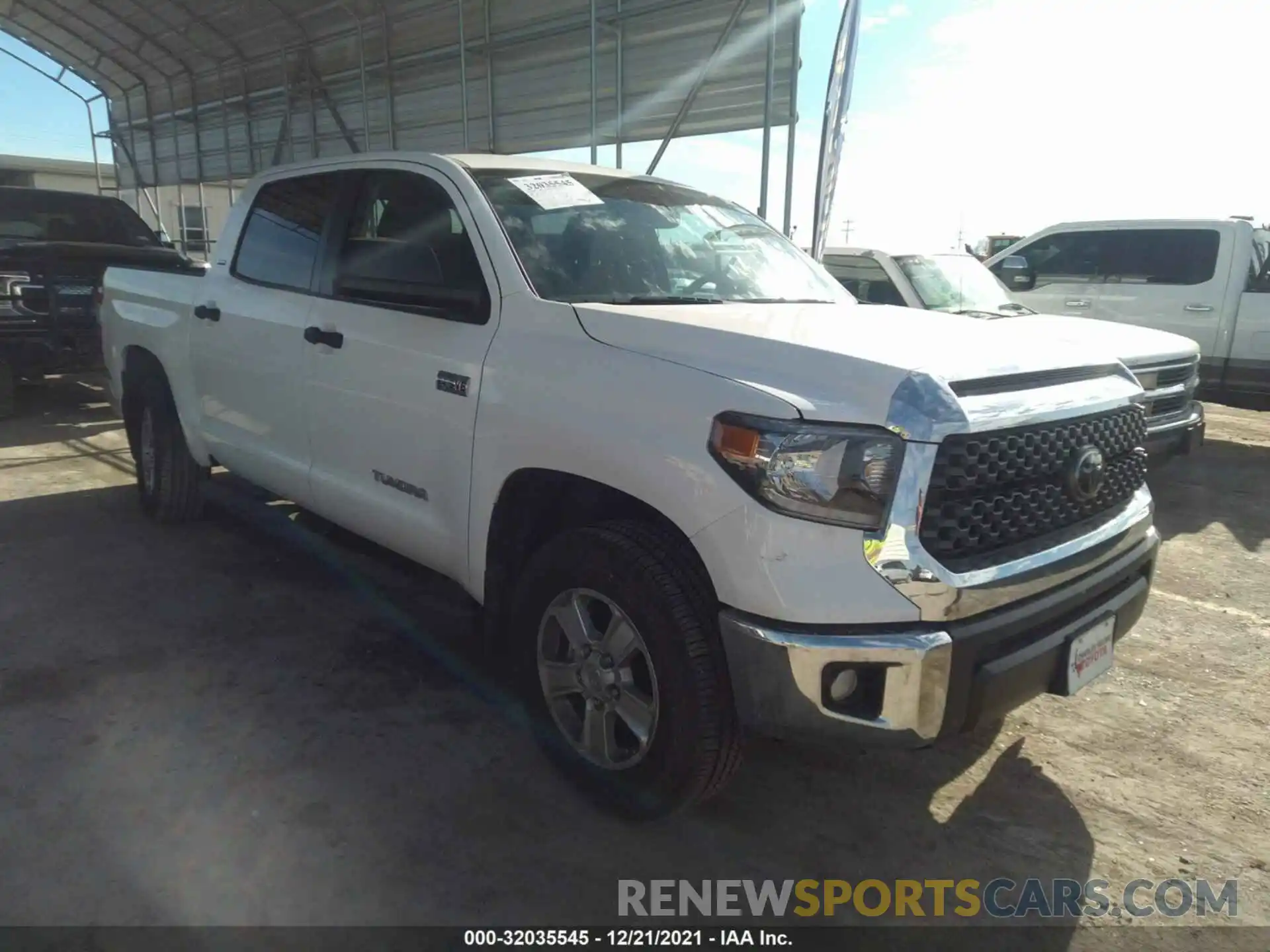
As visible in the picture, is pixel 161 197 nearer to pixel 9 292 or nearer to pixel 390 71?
pixel 390 71

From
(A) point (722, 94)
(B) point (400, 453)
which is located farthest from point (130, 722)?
(A) point (722, 94)

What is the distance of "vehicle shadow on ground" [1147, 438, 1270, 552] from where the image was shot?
605cm

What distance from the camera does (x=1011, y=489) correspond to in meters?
2.32

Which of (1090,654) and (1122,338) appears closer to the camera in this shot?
(1090,654)

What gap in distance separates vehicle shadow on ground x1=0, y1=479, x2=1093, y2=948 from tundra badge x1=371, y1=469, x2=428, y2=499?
78 centimetres

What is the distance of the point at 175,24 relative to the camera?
13547 millimetres

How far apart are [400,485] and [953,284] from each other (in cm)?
569

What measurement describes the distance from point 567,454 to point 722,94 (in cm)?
662

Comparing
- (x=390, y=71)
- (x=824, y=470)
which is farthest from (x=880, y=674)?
(x=390, y=71)

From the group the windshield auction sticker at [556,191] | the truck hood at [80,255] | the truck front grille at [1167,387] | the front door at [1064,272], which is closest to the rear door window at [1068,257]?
the front door at [1064,272]

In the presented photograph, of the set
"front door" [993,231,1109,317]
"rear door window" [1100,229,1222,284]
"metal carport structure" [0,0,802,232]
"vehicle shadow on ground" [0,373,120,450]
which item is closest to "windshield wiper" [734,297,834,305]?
"metal carport structure" [0,0,802,232]

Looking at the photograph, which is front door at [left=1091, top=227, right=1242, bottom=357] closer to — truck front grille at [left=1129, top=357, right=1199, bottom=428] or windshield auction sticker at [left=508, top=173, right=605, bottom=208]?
truck front grille at [left=1129, top=357, right=1199, bottom=428]

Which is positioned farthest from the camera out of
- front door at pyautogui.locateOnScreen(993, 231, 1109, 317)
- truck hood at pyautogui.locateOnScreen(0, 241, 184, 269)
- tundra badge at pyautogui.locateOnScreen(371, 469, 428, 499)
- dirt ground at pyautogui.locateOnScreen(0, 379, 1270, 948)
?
front door at pyautogui.locateOnScreen(993, 231, 1109, 317)

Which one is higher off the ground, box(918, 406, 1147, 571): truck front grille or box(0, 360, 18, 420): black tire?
box(918, 406, 1147, 571): truck front grille
